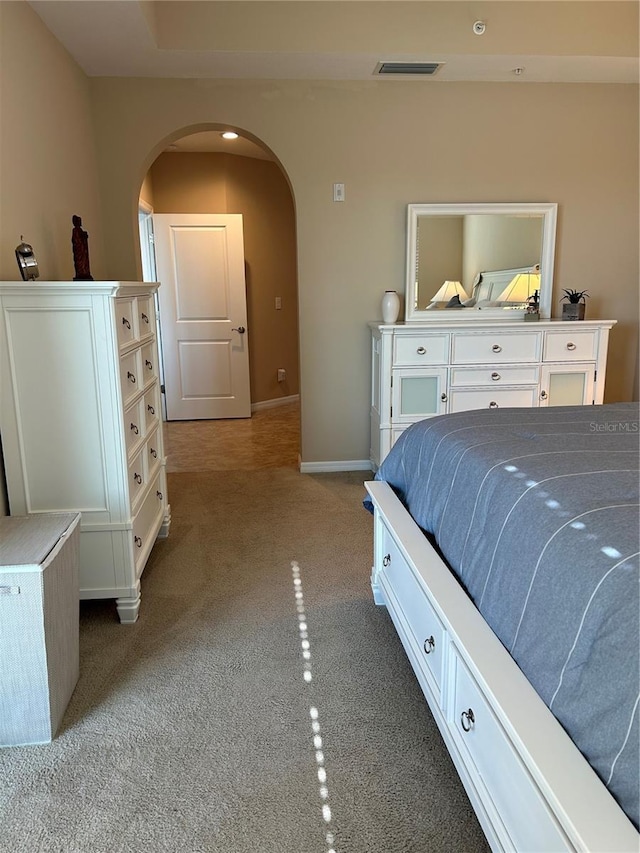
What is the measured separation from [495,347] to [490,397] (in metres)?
0.30

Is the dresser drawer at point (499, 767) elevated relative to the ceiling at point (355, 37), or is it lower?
lower

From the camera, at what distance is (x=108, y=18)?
2645 mm

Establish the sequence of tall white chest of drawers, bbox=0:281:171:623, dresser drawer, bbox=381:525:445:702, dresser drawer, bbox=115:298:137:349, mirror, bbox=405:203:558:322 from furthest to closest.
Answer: mirror, bbox=405:203:558:322 → dresser drawer, bbox=115:298:137:349 → tall white chest of drawers, bbox=0:281:171:623 → dresser drawer, bbox=381:525:445:702

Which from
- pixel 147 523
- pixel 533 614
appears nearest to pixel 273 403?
pixel 147 523

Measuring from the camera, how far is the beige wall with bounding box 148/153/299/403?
5.51 m

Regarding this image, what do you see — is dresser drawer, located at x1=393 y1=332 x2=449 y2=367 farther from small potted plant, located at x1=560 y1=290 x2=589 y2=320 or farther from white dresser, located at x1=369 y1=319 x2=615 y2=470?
small potted plant, located at x1=560 y1=290 x2=589 y2=320

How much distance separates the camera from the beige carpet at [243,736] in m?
1.33

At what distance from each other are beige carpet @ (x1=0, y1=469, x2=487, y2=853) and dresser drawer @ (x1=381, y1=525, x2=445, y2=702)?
189 mm

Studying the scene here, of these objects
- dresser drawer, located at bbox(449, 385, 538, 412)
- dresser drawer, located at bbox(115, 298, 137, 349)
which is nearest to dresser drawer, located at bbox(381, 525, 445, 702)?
dresser drawer, located at bbox(115, 298, 137, 349)

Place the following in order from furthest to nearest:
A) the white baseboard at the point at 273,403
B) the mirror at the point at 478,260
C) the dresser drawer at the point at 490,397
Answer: the white baseboard at the point at 273,403 < the mirror at the point at 478,260 < the dresser drawer at the point at 490,397

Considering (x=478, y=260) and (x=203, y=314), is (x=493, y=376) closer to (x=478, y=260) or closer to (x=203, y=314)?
(x=478, y=260)

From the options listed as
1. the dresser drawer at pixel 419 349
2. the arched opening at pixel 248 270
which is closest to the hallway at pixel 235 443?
the arched opening at pixel 248 270

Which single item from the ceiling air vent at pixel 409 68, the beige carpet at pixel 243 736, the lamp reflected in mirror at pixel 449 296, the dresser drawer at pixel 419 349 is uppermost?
the ceiling air vent at pixel 409 68

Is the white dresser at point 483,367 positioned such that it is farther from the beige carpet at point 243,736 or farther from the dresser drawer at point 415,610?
the dresser drawer at point 415,610
